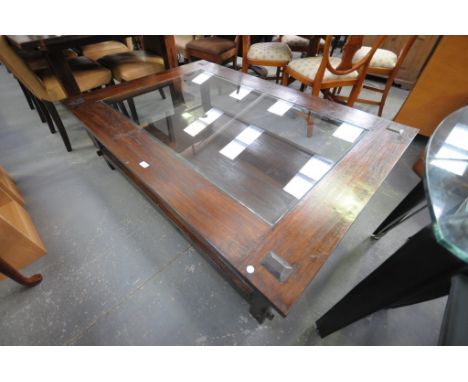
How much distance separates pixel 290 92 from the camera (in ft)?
4.20

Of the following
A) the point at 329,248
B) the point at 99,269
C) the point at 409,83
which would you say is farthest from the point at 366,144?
the point at 409,83

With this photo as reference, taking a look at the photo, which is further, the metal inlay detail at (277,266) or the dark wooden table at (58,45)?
the dark wooden table at (58,45)

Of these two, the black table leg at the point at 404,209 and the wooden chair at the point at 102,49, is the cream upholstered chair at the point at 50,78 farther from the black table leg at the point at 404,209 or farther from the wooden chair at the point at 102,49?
the black table leg at the point at 404,209

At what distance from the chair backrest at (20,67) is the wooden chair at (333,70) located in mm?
1744

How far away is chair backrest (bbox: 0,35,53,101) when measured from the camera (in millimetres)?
1166

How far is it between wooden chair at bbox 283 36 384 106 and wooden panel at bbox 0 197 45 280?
6.25 feet

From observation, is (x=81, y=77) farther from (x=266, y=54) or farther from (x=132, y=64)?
(x=266, y=54)

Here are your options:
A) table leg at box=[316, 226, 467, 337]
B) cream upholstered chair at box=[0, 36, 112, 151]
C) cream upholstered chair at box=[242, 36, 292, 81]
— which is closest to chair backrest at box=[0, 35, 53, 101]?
cream upholstered chair at box=[0, 36, 112, 151]

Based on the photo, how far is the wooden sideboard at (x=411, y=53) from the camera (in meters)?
2.20

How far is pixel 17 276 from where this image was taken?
0.89m

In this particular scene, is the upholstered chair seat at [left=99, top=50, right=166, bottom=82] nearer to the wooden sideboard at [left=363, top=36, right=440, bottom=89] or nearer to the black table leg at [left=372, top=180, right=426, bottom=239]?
the black table leg at [left=372, top=180, right=426, bottom=239]

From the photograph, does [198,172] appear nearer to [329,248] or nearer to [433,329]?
[329,248]

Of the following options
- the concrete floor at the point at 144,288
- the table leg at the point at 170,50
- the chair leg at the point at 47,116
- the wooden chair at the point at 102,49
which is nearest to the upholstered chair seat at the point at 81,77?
the wooden chair at the point at 102,49

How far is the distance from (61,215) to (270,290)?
1.33m
